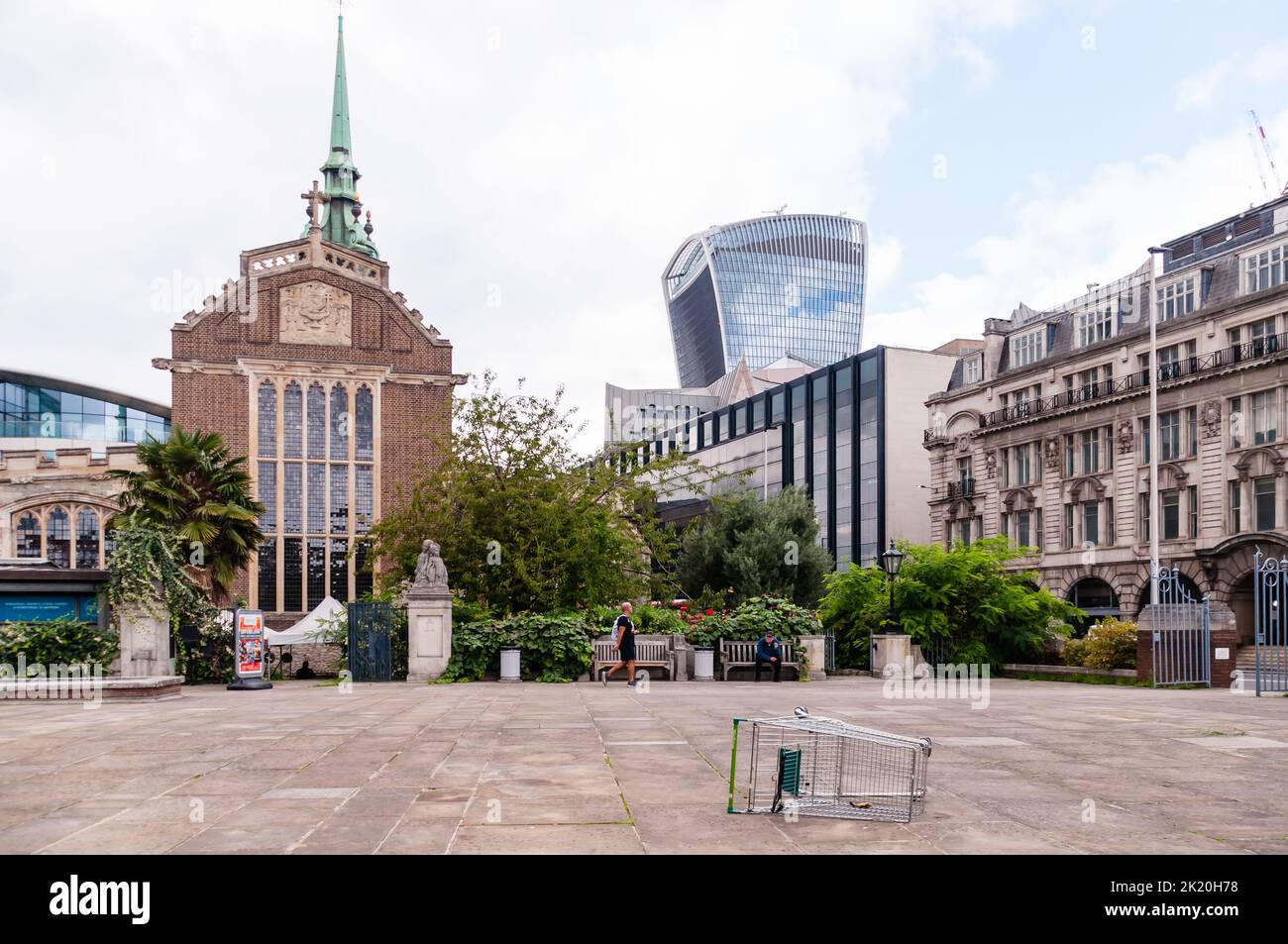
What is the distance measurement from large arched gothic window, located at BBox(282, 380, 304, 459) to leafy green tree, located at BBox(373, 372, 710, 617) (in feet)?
53.1

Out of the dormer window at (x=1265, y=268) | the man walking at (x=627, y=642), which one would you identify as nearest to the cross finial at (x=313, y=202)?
the man walking at (x=627, y=642)

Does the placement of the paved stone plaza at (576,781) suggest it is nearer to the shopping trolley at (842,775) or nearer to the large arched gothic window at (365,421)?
the shopping trolley at (842,775)

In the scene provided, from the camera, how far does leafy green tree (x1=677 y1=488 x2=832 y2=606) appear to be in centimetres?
5325

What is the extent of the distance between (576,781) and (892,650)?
842 inches

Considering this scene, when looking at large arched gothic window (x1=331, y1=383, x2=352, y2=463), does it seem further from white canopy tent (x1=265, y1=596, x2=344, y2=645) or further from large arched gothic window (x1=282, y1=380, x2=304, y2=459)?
white canopy tent (x1=265, y1=596, x2=344, y2=645)

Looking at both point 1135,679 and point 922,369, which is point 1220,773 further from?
point 922,369

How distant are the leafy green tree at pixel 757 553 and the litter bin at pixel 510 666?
27237 mm

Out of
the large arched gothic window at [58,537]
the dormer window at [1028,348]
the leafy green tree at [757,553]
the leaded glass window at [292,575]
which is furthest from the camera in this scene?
the dormer window at [1028,348]

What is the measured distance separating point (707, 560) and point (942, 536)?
16043 mm

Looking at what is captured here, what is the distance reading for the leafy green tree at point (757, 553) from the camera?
5325 cm

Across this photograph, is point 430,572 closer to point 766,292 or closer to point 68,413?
point 68,413

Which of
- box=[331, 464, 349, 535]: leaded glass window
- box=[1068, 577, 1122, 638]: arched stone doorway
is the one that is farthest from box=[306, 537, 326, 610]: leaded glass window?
box=[1068, 577, 1122, 638]: arched stone doorway

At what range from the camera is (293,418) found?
151 ft

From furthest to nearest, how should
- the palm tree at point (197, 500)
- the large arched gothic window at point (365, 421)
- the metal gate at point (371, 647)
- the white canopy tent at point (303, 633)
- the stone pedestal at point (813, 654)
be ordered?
1. the large arched gothic window at point (365, 421)
2. the white canopy tent at point (303, 633)
3. the palm tree at point (197, 500)
4. the stone pedestal at point (813, 654)
5. the metal gate at point (371, 647)
